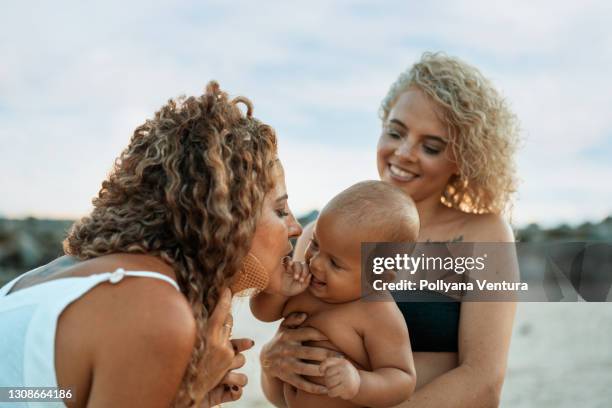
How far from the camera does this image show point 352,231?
10.8 ft

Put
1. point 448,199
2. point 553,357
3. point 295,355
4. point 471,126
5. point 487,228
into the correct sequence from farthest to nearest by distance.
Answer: point 553,357 → point 448,199 → point 471,126 → point 487,228 → point 295,355

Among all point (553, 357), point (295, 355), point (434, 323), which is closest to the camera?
point (295, 355)

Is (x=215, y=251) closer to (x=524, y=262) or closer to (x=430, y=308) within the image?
(x=430, y=308)

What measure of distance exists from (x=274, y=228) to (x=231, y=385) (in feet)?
2.29

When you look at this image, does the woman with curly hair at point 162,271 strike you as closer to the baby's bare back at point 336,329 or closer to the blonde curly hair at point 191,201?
the blonde curly hair at point 191,201

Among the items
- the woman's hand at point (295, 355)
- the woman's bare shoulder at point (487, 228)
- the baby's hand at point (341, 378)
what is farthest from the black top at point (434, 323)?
the baby's hand at point (341, 378)

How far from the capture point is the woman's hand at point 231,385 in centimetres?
305

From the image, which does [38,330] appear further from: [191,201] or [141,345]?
[191,201]

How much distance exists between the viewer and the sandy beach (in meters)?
8.32

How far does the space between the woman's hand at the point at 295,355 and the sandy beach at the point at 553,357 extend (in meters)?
3.88

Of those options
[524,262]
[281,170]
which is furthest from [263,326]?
[524,262]

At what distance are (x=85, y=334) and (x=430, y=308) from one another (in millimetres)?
2049

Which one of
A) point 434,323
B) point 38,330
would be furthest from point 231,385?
point 434,323

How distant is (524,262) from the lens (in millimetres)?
22750
